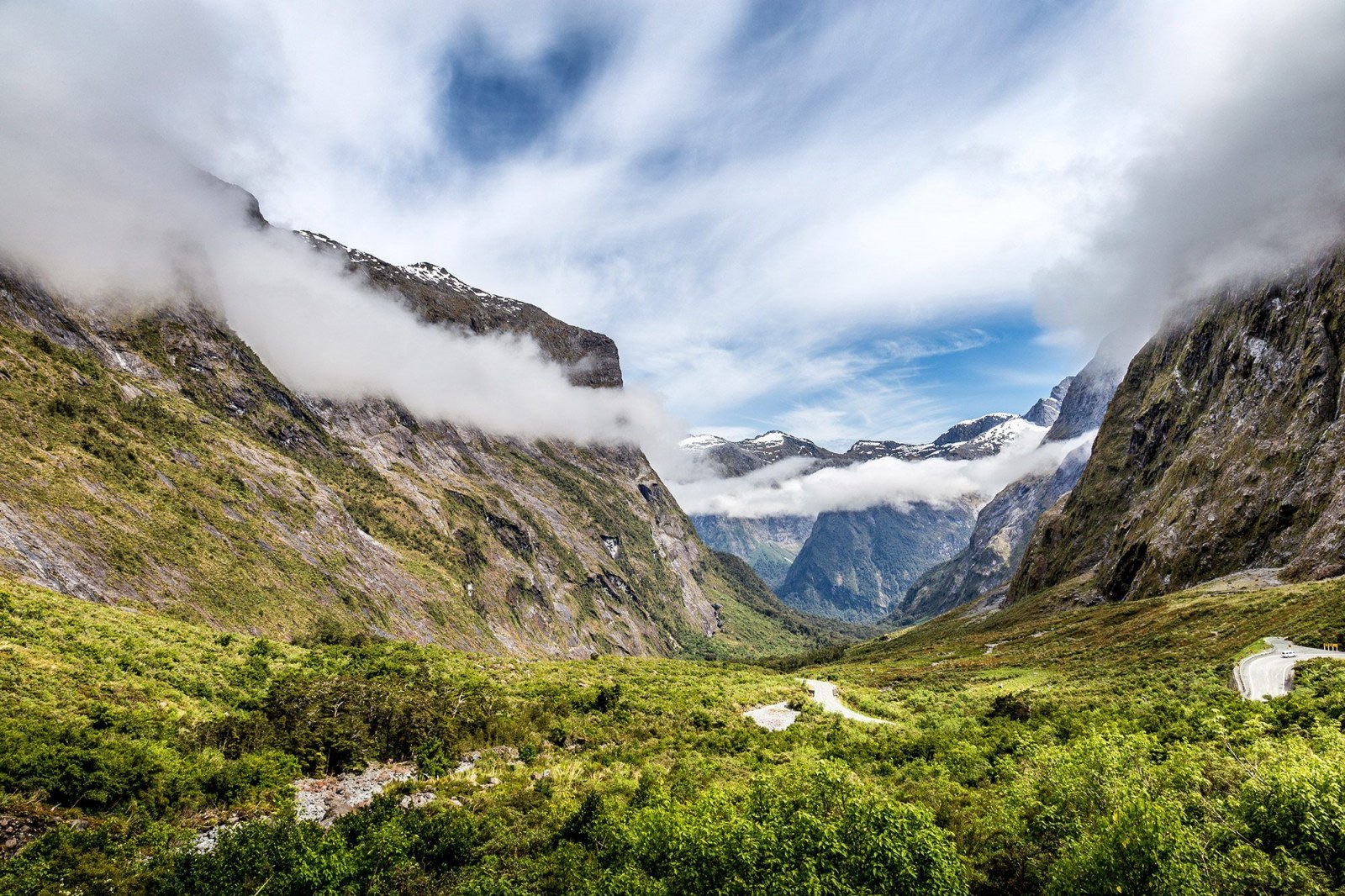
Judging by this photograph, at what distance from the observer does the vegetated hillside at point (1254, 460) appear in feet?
349

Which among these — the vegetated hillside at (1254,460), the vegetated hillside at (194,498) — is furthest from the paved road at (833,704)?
the vegetated hillside at (1254,460)

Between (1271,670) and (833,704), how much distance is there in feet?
102

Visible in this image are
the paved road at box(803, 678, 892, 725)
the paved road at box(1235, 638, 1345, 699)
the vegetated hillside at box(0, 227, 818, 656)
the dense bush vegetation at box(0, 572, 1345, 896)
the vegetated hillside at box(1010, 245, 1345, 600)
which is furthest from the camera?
the vegetated hillside at box(1010, 245, 1345, 600)

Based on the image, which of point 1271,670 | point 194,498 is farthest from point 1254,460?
point 194,498

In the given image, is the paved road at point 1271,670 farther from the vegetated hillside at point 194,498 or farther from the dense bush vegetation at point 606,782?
the vegetated hillside at point 194,498

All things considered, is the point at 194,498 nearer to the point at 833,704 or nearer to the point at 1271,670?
the point at 833,704

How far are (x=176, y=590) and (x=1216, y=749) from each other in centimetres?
10322

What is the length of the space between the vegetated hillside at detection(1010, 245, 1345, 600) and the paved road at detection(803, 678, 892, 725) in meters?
89.9

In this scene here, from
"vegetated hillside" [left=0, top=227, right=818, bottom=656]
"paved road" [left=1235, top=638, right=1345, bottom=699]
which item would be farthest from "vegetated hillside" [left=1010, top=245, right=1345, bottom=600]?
"vegetated hillside" [left=0, top=227, right=818, bottom=656]

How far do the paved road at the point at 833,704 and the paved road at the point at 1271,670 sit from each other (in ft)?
72.7

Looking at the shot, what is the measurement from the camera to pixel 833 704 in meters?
51.7

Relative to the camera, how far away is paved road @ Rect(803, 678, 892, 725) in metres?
44.3

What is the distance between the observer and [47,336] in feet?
371

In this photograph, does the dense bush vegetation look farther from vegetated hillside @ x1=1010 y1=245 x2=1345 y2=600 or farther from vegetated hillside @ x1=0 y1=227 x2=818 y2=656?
vegetated hillside @ x1=1010 y1=245 x2=1345 y2=600
